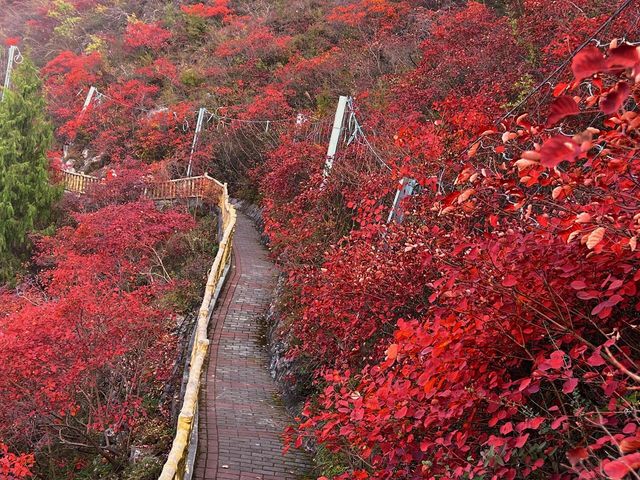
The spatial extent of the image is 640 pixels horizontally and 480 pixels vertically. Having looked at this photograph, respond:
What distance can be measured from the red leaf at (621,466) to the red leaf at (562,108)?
1.08 meters

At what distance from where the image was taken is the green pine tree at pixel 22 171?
802 inches

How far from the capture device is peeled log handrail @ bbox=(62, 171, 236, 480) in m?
6.00

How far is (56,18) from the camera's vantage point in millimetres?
46625

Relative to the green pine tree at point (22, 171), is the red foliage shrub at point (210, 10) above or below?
above

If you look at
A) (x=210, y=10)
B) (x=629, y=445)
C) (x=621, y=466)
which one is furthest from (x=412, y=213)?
Answer: (x=210, y=10)

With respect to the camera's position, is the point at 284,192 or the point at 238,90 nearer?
the point at 284,192

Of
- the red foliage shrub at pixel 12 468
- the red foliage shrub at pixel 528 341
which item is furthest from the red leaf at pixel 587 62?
the red foliage shrub at pixel 12 468

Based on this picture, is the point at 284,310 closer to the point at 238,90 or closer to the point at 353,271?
the point at 353,271

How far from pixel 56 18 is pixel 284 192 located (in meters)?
40.5

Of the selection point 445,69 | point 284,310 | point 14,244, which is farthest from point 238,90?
point 284,310

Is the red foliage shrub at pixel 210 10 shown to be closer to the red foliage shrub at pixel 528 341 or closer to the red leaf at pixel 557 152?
the red foliage shrub at pixel 528 341

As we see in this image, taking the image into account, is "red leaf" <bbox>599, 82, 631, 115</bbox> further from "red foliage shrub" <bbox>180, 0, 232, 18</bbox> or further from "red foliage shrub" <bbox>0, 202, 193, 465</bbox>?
"red foliage shrub" <bbox>180, 0, 232, 18</bbox>

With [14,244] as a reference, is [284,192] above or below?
above

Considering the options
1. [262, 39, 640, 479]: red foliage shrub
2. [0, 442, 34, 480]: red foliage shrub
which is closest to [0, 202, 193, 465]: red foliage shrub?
[0, 442, 34, 480]: red foliage shrub
